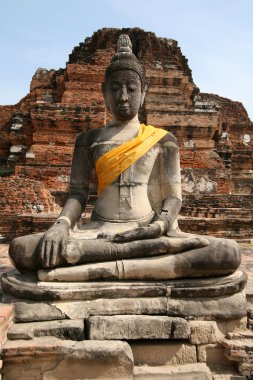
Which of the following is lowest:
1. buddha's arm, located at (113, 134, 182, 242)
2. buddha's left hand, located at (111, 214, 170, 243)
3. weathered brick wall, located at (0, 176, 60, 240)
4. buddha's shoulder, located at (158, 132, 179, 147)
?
weathered brick wall, located at (0, 176, 60, 240)

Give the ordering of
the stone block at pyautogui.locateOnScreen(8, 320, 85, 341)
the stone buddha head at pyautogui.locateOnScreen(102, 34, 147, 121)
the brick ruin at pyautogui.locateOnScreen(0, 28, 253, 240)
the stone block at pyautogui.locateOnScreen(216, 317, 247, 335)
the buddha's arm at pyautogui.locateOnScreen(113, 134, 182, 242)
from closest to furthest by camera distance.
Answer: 1. the stone block at pyautogui.locateOnScreen(8, 320, 85, 341)
2. the stone block at pyautogui.locateOnScreen(216, 317, 247, 335)
3. the buddha's arm at pyautogui.locateOnScreen(113, 134, 182, 242)
4. the stone buddha head at pyautogui.locateOnScreen(102, 34, 147, 121)
5. the brick ruin at pyautogui.locateOnScreen(0, 28, 253, 240)

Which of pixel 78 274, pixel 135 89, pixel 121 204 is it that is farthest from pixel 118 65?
pixel 78 274

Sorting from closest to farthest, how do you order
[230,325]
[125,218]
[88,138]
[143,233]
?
[230,325]
[143,233]
[125,218]
[88,138]

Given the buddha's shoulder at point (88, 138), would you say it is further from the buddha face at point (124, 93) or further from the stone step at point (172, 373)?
the stone step at point (172, 373)

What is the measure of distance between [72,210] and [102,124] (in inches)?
390

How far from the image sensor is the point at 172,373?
293 centimetres

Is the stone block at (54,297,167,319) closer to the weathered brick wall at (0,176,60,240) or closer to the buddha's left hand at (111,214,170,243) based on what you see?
the buddha's left hand at (111,214,170,243)

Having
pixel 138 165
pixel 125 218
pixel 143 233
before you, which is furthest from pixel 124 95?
pixel 143 233

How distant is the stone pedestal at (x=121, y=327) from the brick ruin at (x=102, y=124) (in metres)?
4.88

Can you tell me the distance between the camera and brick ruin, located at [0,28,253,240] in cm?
990

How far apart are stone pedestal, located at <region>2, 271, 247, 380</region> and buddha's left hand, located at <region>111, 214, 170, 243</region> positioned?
38 centimetres

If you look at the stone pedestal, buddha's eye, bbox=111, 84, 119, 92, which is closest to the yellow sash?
buddha's eye, bbox=111, 84, 119, 92

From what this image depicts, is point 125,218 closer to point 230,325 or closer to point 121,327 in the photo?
point 121,327

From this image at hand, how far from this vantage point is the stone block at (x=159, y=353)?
10.0 ft
